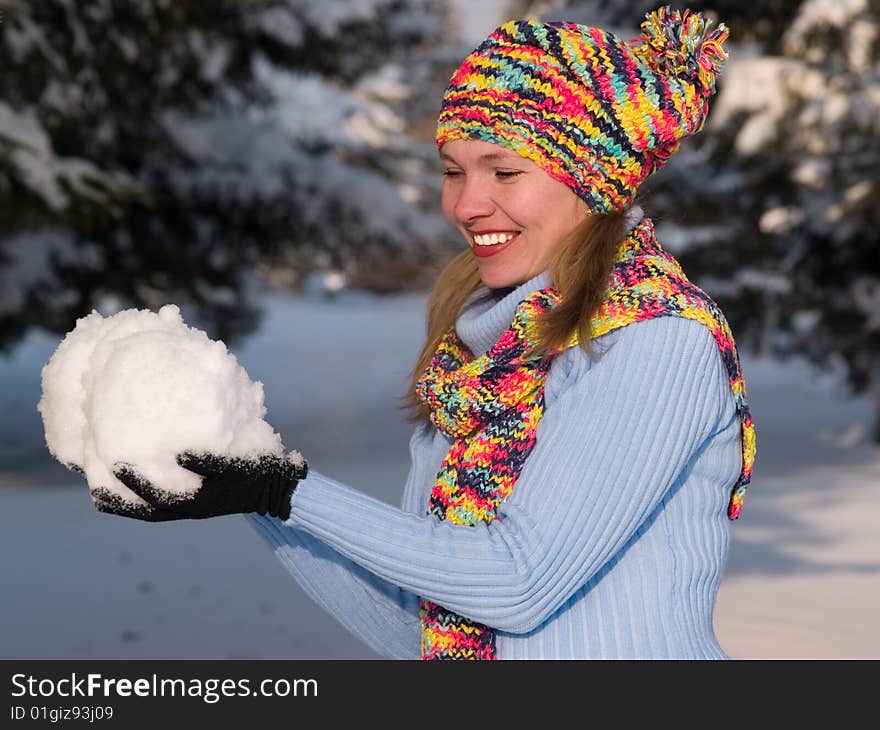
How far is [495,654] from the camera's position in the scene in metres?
1.83

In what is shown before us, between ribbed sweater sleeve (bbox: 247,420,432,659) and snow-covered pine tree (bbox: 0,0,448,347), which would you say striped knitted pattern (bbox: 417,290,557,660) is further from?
snow-covered pine tree (bbox: 0,0,448,347)

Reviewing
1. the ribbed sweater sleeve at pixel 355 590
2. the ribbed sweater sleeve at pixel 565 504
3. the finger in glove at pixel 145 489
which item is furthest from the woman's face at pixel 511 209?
the finger in glove at pixel 145 489

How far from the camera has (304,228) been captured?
38.3ft

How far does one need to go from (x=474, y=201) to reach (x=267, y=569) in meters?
5.82

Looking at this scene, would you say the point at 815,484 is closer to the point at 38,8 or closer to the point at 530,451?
the point at 38,8

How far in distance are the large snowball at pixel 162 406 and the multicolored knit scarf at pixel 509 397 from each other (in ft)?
1.31

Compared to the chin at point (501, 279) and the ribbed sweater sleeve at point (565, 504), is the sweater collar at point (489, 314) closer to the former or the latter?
the chin at point (501, 279)

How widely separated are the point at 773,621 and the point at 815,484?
4.90 meters

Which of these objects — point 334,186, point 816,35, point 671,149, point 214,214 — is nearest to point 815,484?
point 816,35

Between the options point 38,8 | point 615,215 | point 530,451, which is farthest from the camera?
point 38,8

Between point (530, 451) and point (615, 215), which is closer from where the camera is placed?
point (530, 451)

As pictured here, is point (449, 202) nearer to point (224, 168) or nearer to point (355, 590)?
point (355, 590)

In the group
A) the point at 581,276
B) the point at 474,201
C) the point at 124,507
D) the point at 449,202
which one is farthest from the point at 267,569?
the point at 124,507
